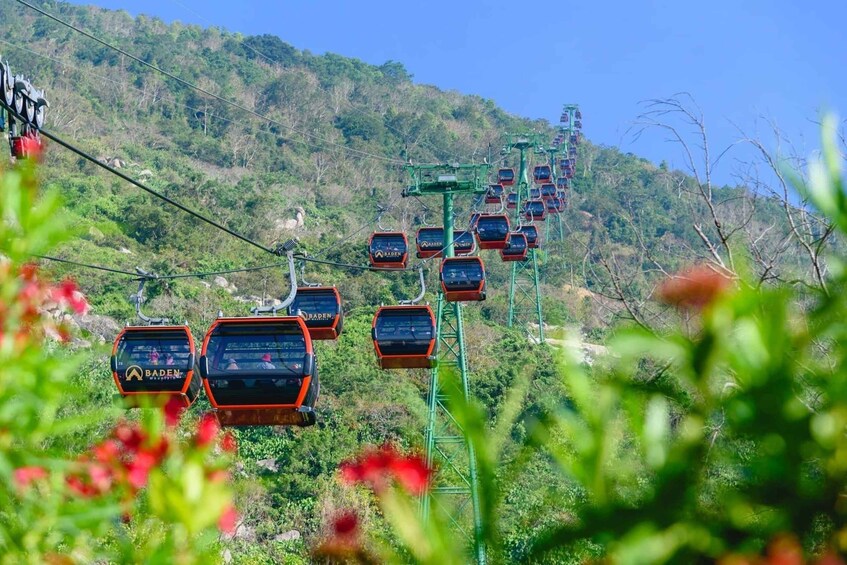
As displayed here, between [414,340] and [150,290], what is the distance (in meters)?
18.3

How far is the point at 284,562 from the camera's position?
1820 cm

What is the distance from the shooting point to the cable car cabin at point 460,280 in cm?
1641

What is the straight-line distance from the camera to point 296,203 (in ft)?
151

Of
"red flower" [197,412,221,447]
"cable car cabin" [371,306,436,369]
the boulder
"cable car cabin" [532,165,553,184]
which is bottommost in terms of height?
"red flower" [197,412,221,447]

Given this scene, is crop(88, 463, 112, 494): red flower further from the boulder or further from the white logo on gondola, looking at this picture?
the boulder

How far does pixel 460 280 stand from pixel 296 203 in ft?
99.5

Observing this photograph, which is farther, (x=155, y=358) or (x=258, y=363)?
(x=155, y=358)

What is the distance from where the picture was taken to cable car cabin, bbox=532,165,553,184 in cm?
4444

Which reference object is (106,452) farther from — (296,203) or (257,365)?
(296,203)

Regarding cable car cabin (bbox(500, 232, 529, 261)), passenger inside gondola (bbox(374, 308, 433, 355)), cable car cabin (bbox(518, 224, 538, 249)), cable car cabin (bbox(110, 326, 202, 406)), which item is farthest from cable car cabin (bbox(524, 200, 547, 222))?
cable car cabin (bbox(110, 326, 202, 406))

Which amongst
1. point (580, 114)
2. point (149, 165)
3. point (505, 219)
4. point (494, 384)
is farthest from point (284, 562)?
point (580, 114)

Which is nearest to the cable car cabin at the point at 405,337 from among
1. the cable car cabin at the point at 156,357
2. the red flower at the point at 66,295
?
the cable car cabin at the point at 156,357

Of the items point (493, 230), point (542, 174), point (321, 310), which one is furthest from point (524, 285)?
point (321, 310)

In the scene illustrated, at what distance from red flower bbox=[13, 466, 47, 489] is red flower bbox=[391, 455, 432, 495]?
1.56 feet
